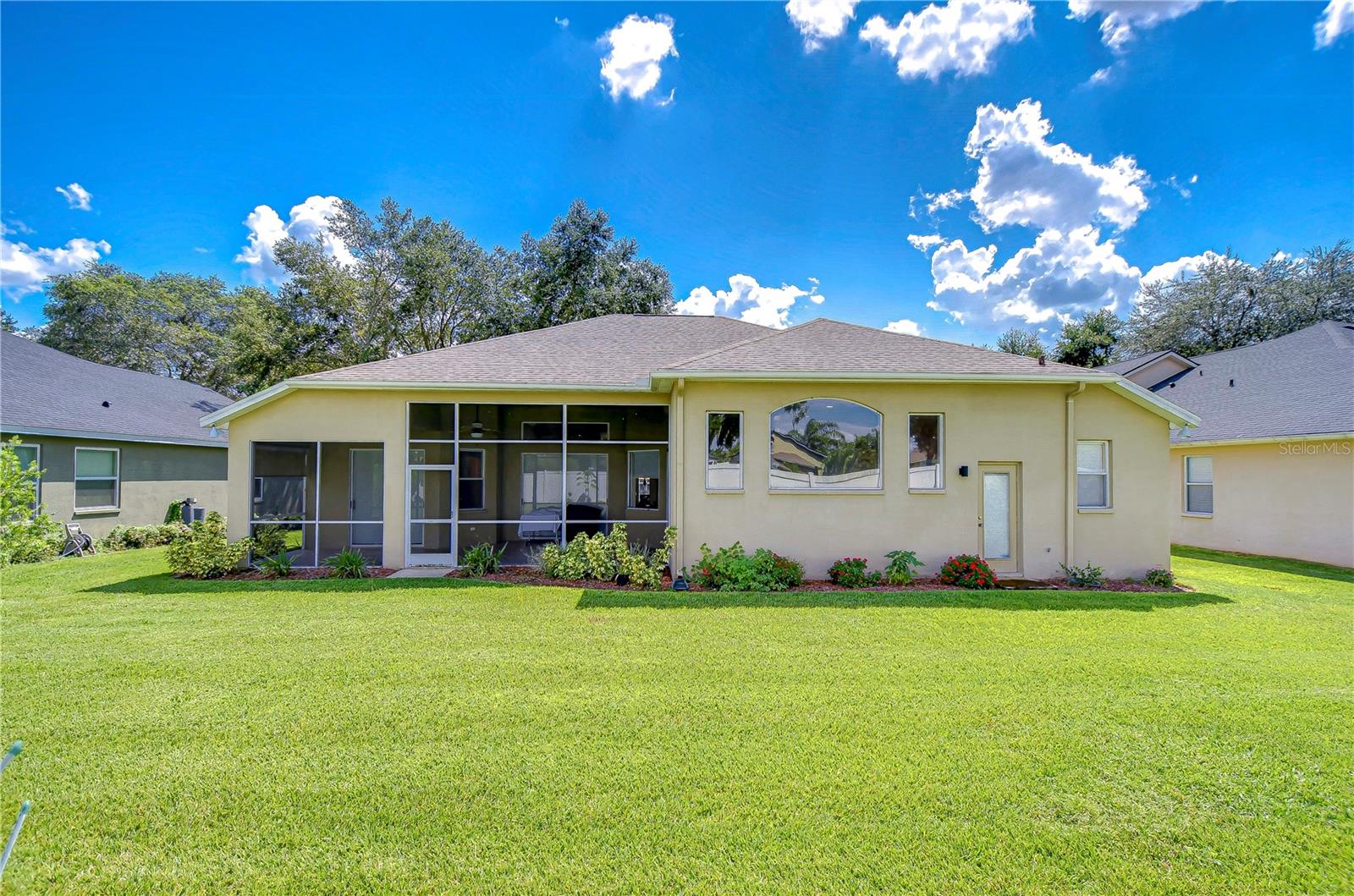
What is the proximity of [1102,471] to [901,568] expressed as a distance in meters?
4.20

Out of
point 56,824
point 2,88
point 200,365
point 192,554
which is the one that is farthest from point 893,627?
point 200,365

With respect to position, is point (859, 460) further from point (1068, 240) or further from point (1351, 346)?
point (1068, 240)

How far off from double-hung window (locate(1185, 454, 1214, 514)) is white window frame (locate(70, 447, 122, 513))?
86.2 feet

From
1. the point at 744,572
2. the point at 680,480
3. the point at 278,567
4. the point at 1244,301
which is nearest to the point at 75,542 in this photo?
the point at 278,567

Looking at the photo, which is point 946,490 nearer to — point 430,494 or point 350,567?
point 430,494

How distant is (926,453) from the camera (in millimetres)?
9039

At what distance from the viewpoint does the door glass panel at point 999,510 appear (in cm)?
914

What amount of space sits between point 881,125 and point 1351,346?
482 inches

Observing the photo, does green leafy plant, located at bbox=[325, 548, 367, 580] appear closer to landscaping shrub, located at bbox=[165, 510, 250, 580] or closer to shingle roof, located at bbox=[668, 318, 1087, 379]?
landscaping shrub, located at bbox=[165, 510, 250, 580]

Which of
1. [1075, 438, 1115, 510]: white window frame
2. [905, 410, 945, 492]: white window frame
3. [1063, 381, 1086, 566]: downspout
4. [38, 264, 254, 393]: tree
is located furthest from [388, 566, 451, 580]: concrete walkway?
[38, 264, 254, 393]: tree

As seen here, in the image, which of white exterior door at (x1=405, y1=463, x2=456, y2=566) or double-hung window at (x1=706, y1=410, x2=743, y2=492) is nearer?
double-hung window at (x1=706, y1=410, x2=743, y2=492)

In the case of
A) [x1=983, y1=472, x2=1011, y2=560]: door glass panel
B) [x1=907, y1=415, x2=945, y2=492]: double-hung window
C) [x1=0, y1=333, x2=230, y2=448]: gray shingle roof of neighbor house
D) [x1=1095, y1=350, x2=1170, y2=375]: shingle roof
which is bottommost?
[x1=983, y1=472, x2=1011, y2=560]: door glass panel

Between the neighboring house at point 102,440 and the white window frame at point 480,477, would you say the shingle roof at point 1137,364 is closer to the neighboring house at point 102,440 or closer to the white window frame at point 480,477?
the white window frame at point 480,477

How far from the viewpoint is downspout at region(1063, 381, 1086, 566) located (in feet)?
29.5
